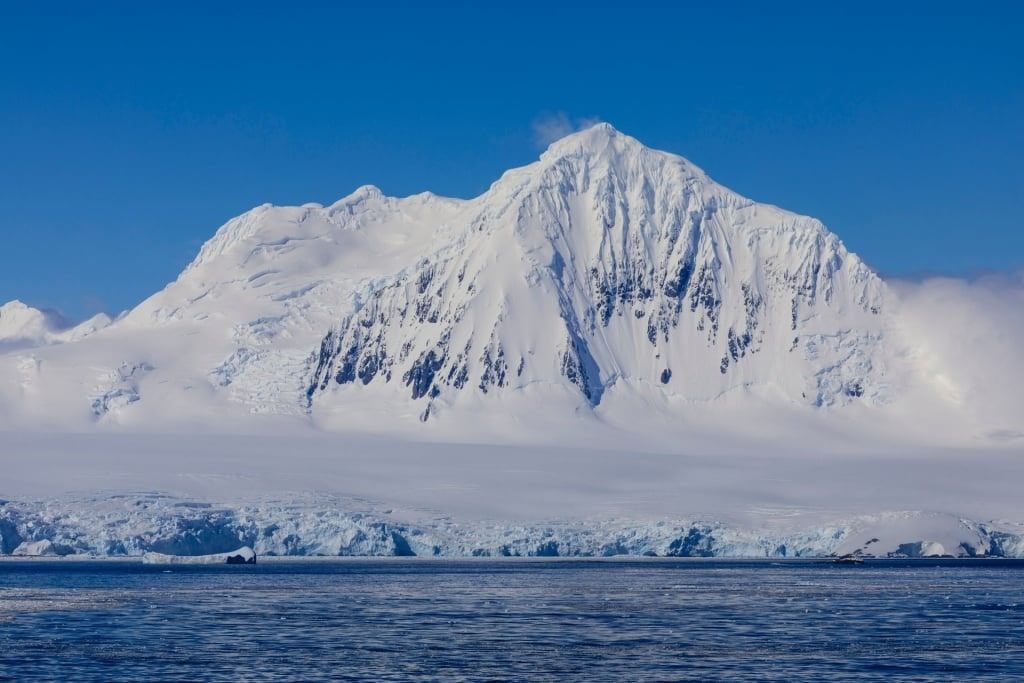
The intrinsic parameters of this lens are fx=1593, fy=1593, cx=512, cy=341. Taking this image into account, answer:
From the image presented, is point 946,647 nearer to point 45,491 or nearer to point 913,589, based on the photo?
point 913,589

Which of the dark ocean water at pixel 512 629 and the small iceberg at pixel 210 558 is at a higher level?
the small iceberg at pixel 210 558

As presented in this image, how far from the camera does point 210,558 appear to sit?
546ft

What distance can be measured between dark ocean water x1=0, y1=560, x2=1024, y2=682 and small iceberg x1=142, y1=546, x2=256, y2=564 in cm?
3628

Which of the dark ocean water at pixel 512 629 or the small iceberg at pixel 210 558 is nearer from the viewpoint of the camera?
the dark ocean water at pixel 512 629

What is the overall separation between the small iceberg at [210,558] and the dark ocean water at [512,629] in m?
36.3

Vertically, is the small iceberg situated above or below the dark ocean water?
above

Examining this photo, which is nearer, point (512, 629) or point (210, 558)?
point (512, 629)

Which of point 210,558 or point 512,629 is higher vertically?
point 210,558

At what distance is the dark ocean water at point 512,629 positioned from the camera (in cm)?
6109

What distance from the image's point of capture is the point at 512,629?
255 ft

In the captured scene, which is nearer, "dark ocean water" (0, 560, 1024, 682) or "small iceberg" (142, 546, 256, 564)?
"dark ocean water" (0, 560, 1024, 682)

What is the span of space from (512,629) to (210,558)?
9433 cm

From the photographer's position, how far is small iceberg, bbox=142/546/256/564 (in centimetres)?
16575

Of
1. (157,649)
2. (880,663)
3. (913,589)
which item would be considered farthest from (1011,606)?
(157,649)
